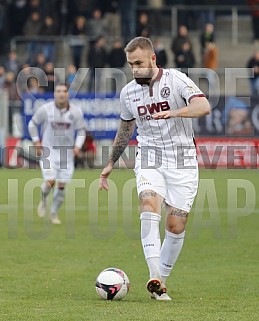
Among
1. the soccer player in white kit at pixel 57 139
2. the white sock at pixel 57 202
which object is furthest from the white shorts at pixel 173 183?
the soccer player in white kit at pixel 57 139

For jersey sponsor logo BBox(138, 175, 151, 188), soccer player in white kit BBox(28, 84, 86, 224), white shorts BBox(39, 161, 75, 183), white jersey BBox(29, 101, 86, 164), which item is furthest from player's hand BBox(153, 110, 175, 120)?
white jersey BBox(29, 101, 86, 164)

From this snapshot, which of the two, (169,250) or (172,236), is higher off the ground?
(172,236)

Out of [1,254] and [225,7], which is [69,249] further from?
[225,7]

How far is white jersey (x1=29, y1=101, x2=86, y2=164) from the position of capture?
701 inches

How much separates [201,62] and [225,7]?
296 centimetres

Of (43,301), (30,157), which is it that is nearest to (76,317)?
(43,301)

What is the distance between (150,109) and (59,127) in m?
8.65

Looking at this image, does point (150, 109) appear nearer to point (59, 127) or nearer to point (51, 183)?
point (51, 183)

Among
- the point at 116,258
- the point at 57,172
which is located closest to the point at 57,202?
the point at 57,172

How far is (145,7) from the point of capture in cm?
3478

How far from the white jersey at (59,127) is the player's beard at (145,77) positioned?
838cm

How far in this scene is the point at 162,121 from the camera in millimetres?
9422

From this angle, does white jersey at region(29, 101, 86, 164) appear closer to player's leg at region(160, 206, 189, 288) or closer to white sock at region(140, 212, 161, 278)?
A: player's leg at region(160, 206, 189, 288)

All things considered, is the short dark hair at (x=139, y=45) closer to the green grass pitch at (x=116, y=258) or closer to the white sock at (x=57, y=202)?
the green grass pitch at (x=116, y=258)
